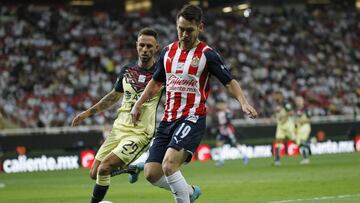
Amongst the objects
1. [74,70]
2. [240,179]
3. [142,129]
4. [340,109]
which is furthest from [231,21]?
[142,129]

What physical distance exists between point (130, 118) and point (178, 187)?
2.47 m

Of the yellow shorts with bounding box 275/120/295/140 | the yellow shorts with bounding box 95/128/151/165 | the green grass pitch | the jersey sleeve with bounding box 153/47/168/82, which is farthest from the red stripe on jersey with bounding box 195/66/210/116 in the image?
the yellow shorts with bounding box 275/120/295/140

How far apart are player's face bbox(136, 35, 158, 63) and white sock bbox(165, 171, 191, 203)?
2.68 meters

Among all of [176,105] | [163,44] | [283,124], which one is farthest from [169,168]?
[163,44]

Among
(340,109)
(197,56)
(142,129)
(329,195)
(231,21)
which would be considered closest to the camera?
(197,56)

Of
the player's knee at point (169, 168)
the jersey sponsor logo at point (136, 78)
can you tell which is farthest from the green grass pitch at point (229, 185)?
the player's knee at point (169, 168)

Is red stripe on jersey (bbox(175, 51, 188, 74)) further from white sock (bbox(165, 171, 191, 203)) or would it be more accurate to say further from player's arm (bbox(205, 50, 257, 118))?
white sock (bbox(165, 171, 191, 203))

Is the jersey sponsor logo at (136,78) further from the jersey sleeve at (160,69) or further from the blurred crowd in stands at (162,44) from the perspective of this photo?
the blurred crowd in stands at (162,44)

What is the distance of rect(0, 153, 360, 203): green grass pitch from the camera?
48.3 ft

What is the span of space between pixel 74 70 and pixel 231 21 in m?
12.1

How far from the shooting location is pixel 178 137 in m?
9.51

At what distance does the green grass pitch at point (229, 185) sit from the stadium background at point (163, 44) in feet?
6.05

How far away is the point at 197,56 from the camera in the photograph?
9.66 m

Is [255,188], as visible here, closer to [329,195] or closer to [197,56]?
[329,195]
